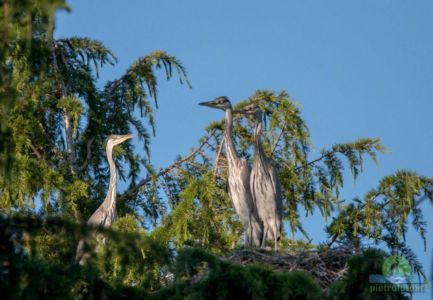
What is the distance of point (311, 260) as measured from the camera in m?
9.09

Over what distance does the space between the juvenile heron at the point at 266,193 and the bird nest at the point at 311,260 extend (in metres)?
1.63

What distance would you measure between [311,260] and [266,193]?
208 centimetres

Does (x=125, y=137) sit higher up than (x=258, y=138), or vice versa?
(x=125, y=137)

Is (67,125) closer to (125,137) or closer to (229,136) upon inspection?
(125,137)

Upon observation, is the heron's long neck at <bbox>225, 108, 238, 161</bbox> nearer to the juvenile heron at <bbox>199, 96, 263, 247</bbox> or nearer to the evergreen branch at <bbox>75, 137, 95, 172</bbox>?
the juvenile heron at <bbox>199, 96, 263, 247</bbox>

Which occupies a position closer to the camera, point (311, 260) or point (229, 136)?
point (311, 260)

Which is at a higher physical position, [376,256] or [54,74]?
[54,74]

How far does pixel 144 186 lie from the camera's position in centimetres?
1238

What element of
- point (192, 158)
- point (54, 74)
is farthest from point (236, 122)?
point (54, 74)

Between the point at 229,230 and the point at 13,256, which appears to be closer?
the point at 13,256

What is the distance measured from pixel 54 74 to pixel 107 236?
7442 mm

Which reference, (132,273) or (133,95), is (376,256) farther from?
(133,95)

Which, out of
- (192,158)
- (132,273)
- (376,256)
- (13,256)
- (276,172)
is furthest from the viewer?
(192,158)

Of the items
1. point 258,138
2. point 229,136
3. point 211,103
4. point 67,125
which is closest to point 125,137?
point 67,125
